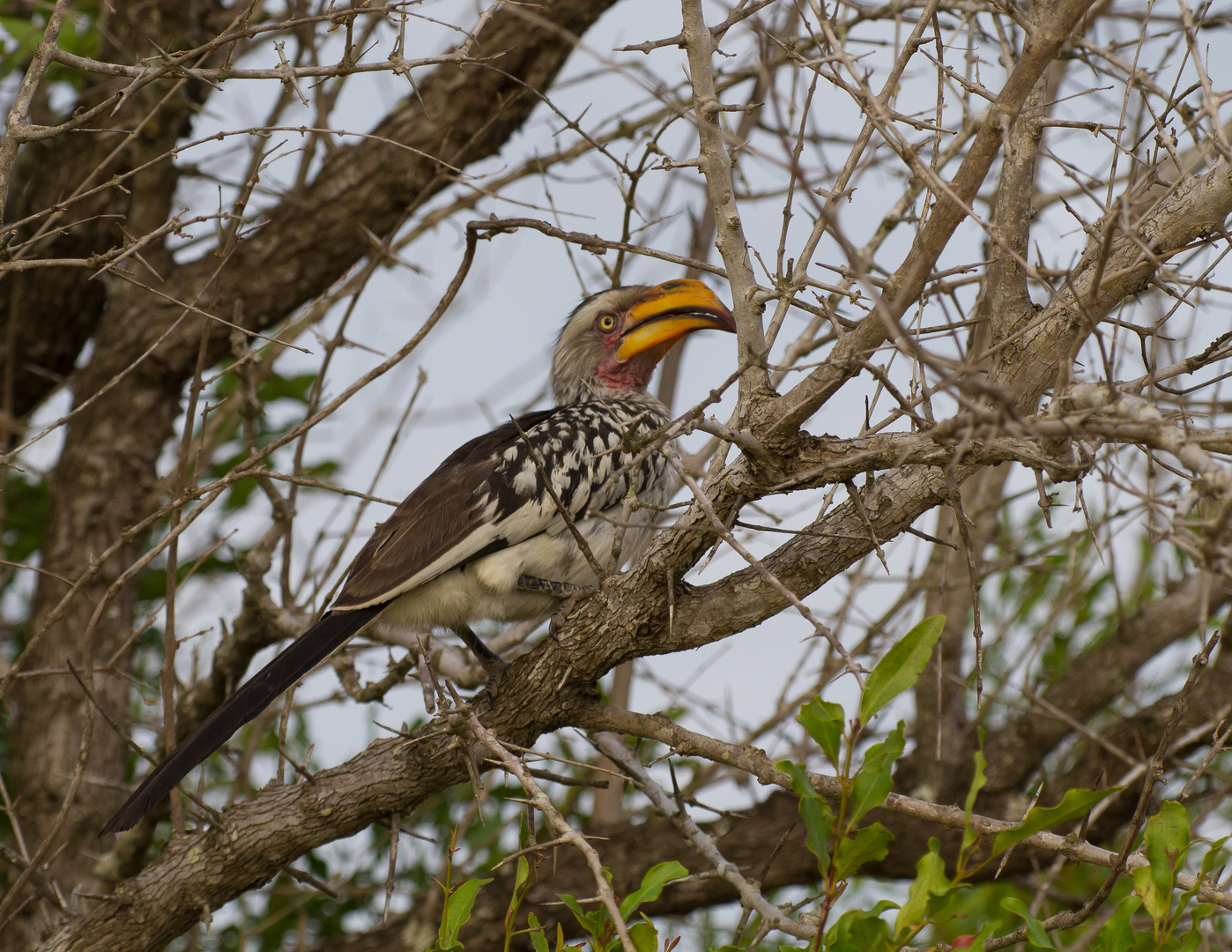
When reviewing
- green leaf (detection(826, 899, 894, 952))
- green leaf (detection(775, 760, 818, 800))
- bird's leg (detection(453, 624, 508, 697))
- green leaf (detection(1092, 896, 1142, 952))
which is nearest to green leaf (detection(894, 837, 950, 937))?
green leaf (detection(826, 899, 894, 952))

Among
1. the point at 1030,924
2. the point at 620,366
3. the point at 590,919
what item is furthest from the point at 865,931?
the point at 620,366

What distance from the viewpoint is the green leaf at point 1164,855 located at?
1651 millimetres

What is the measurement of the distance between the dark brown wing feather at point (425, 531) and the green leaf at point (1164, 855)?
5.54ft

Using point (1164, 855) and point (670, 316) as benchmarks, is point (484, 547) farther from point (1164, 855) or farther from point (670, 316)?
point (1164, 855)

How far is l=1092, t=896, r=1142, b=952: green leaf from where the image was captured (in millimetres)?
1661

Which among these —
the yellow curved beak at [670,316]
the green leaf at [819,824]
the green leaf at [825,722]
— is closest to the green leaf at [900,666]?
the green leaf at [825,722]

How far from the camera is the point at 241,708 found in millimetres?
2670

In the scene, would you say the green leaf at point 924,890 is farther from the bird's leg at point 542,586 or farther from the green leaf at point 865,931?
the bird's leg at point 542,586

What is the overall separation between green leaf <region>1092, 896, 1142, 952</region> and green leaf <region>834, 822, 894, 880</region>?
1.11ft

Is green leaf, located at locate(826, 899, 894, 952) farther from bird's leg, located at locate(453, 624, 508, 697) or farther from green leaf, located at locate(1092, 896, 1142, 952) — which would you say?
bird's leg, located at locate(453, 624, 508, 697)

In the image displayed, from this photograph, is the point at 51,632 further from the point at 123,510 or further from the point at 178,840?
the point at 178,840

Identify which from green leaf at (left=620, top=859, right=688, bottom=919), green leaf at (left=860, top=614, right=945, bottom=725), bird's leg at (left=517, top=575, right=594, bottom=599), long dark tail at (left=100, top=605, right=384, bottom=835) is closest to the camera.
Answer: green leaf at (left=860, top=614, right=945, bottom=725)

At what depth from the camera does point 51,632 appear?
3.97 metres

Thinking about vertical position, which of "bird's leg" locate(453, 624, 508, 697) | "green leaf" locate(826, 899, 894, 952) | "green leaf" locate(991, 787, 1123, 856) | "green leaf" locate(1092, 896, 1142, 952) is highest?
"bird's leg" locate(453, 624, 508, 697)
